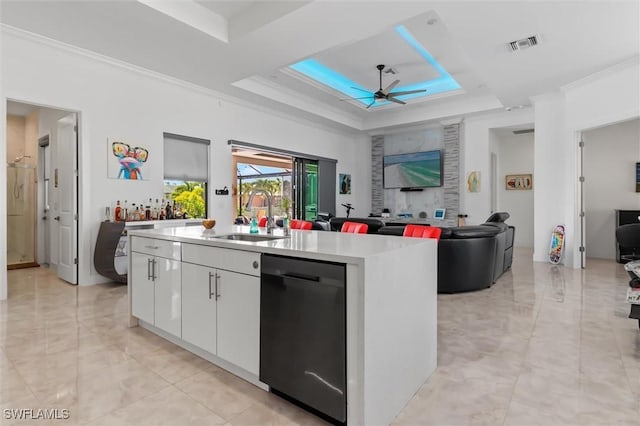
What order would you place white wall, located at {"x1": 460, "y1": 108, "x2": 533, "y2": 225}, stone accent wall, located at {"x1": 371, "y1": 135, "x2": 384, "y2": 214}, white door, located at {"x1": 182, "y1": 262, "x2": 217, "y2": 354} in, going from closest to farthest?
1. white door, located at {"x1": 182, "y1": 262, "x2": 217, "y2": 354}
2. white wall, located at {"x1": 460, "y1": 108, "x2": 533, "y2": 225}
3. stone accent wall, located at {"x1": 371, "y1": 135, "x2": 384, "y2": 214}

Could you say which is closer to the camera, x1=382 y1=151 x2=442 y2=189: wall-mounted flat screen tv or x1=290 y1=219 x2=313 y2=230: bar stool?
x1=290 y1=219 x2=313 y2=230: bar stool

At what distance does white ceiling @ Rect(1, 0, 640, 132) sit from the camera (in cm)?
359

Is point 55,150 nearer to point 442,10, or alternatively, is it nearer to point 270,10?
point 270,10

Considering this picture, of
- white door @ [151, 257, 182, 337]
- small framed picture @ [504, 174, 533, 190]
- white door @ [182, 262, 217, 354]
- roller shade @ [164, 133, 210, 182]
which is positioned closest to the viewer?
white door @ [182, 262, 217, 354]

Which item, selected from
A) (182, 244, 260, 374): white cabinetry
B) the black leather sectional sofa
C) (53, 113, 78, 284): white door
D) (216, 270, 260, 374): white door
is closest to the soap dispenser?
(182, 244, 260, 374): white cabinetry

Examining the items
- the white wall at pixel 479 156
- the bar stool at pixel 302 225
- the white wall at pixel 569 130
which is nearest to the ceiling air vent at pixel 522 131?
the white wall at pixel 479 156

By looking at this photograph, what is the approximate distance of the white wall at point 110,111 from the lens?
4188mm

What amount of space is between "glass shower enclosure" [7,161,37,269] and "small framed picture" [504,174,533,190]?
1030cm

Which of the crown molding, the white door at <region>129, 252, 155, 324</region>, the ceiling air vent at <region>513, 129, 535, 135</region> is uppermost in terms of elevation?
the crown molding

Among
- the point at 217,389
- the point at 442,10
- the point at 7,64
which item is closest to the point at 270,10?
the point at 442,10

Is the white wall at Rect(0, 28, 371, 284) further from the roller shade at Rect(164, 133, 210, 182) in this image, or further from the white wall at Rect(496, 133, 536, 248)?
the white wall at Rect(496, 133, 536, 248)

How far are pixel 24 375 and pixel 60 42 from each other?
397 centimetres

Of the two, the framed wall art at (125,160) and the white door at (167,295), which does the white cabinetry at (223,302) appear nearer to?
the white door at (167,295)

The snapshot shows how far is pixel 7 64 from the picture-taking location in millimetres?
4004
